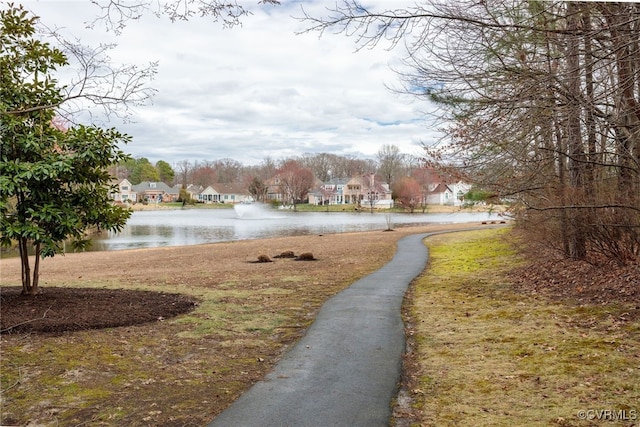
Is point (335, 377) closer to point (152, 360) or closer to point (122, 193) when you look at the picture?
point (152, 360)

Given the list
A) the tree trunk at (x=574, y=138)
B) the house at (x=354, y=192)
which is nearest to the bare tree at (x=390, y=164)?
the house at (x=354, y=192)

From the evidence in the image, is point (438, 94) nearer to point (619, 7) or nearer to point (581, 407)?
point (619, 7)

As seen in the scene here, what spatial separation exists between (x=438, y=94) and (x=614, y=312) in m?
3.82

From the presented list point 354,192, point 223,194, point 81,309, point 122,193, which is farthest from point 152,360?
point 223,194

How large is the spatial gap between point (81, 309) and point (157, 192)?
67883 mm

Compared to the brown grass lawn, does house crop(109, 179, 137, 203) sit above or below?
above

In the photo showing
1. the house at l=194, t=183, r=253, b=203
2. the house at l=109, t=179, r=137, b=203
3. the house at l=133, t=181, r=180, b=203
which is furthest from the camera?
the house at l=194, t=183, r=253, b=203

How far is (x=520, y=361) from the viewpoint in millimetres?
5152

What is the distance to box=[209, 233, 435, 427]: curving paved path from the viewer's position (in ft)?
12.6

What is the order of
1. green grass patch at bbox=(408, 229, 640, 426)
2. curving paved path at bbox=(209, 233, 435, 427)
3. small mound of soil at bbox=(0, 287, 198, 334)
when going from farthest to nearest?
small mound of soil at bbox=(0, 287, 198, 334)
green grass patch at bbox=(408, 229, 640, 426)
curving paved path at bbox=(209, 233, 435, 427)

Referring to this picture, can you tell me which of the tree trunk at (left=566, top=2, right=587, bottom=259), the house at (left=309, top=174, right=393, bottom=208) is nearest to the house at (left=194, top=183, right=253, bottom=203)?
the house at (left=309, top=174, right=393, bottom=208)

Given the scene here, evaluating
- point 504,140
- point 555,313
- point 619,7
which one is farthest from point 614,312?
point 619,7

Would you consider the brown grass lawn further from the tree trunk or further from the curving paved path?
the tree trunk

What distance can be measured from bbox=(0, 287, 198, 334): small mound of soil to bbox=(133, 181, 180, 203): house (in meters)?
56.9
